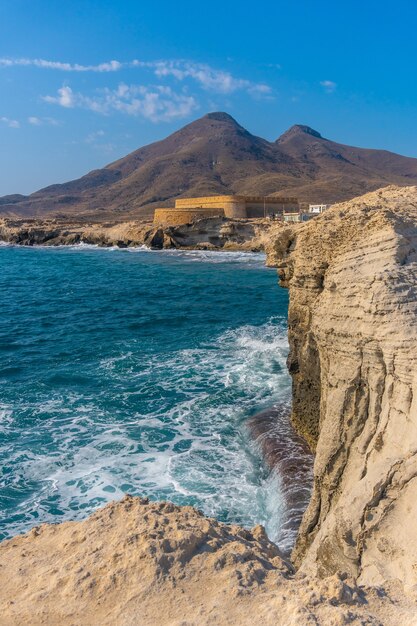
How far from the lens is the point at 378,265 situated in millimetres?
6496

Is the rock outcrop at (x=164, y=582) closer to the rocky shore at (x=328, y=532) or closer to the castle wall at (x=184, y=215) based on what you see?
the rocky shore at (x=328, y=532)

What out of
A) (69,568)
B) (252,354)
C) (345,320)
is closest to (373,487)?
(345,320)

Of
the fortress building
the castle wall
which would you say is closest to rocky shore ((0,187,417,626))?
the castle wall

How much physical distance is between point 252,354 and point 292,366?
5844mm

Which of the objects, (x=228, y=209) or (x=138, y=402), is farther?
(x=228, y=209)

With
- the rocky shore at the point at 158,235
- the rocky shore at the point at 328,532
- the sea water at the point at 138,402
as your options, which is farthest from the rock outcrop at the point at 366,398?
the rocky shore at the point at 158,235

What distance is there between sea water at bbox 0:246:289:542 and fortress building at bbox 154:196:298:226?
3466 centimetres

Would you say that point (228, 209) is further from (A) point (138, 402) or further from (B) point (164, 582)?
(B) point (164, 582)

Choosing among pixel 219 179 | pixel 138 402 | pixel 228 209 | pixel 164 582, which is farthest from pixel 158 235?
pixel 219 179

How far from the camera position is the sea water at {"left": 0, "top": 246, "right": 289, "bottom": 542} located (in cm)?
906

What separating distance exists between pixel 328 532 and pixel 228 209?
60642 mm

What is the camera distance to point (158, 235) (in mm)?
59438

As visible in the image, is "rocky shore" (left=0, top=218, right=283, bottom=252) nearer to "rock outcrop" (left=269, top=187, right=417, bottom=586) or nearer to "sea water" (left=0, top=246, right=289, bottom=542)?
"sea water" (left=0, top=246, right=289, bottom=542)

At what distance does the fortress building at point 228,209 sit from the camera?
61.5 metres
